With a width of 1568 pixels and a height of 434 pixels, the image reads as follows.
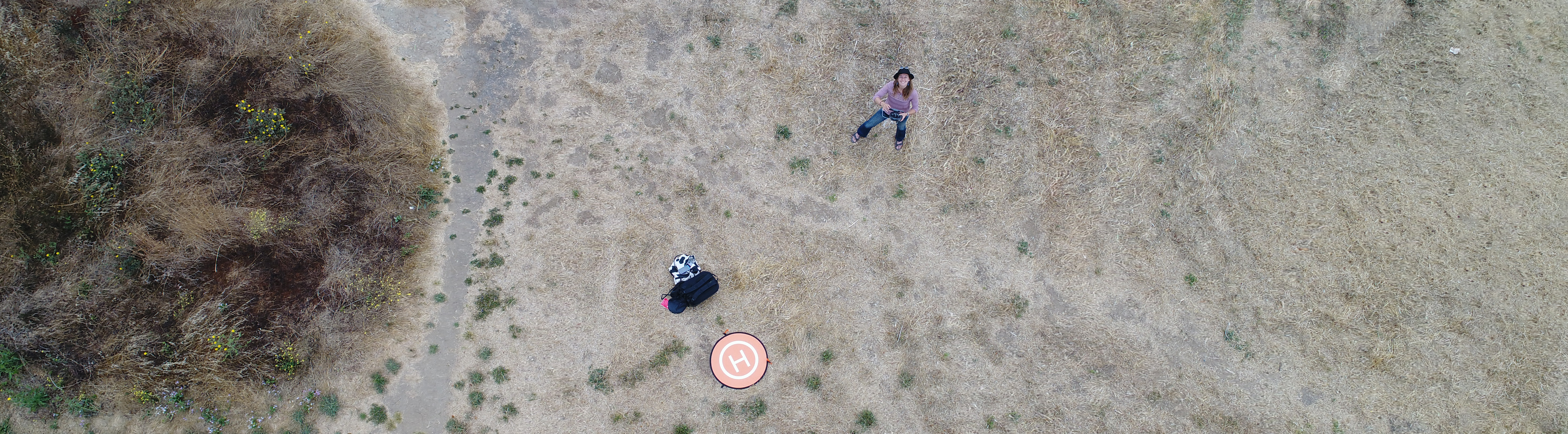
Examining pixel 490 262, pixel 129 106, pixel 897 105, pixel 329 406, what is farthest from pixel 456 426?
pixel 897 105

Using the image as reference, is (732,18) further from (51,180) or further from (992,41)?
(51,180)

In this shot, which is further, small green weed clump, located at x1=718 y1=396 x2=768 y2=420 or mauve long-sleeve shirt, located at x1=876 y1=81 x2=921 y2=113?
small green weed clump, located at x1=718 y1=396 x2=768 y2=420

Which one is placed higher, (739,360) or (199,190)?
(199,190)

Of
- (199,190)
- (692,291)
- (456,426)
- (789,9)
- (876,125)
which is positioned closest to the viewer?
(692,291)

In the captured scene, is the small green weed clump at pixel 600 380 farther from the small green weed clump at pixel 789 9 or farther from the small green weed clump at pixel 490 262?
the small green weed clump at pixel 789 9

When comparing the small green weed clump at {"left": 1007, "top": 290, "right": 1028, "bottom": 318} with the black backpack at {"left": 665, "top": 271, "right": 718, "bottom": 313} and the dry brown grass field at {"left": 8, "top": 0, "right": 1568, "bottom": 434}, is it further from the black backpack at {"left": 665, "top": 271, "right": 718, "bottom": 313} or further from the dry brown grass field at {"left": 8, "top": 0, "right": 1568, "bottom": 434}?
the black backpack at {"left": 665, "top": 271, "right": 718, "bottom": 313}

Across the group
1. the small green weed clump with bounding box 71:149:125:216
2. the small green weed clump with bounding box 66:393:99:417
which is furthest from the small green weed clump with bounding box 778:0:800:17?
the small green weed clump with bounding box 66:393:99:417

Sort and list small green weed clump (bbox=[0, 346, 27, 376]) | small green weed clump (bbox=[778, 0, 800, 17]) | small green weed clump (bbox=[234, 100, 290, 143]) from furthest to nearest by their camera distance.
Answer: small green weed clump (bbox=[778, 0, 800, 17]) → small green weed clump (bbox=[234, 100, 290, 143]) → small green weed clump (bbox=[0, 346, 27, 376])

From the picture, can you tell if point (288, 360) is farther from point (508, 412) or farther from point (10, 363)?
point (10, 363)
